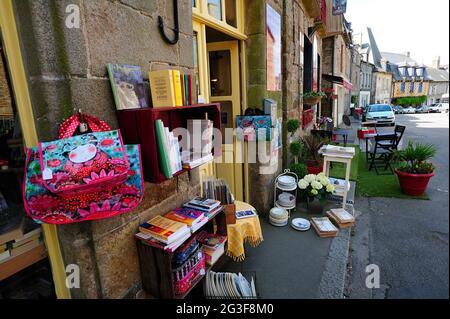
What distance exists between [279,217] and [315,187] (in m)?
0.70

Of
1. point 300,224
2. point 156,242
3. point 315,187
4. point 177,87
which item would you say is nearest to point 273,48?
point 315,187

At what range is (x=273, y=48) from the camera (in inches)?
149

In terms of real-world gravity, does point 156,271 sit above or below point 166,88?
below

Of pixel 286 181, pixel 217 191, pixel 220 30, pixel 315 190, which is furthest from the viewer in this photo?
pixel 286 181

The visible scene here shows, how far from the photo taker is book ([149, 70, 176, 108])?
1.58 m

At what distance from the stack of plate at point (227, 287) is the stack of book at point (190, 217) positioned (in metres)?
0.54

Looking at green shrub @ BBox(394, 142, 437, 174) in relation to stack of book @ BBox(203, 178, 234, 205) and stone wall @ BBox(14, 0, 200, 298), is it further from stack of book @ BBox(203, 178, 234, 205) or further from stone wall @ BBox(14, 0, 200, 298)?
stone wall @ BBox(14, 0, 200, 298)

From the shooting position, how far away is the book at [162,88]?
1583 mm

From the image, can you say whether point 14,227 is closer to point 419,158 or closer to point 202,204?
point 202,204

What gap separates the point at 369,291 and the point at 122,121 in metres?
2.62

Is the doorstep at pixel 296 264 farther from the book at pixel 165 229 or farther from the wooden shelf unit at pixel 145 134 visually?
the wooden shelf unit at pixel 145 134

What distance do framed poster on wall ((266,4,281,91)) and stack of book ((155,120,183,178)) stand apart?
240 centimetres

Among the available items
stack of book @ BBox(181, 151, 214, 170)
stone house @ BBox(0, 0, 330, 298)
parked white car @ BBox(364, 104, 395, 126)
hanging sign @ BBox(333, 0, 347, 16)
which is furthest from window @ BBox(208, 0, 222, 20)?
parked white car @ BBox(364, 104, 395, 126)

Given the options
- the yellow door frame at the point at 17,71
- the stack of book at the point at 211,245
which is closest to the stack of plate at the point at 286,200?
the stack of book at the point at 211,245
